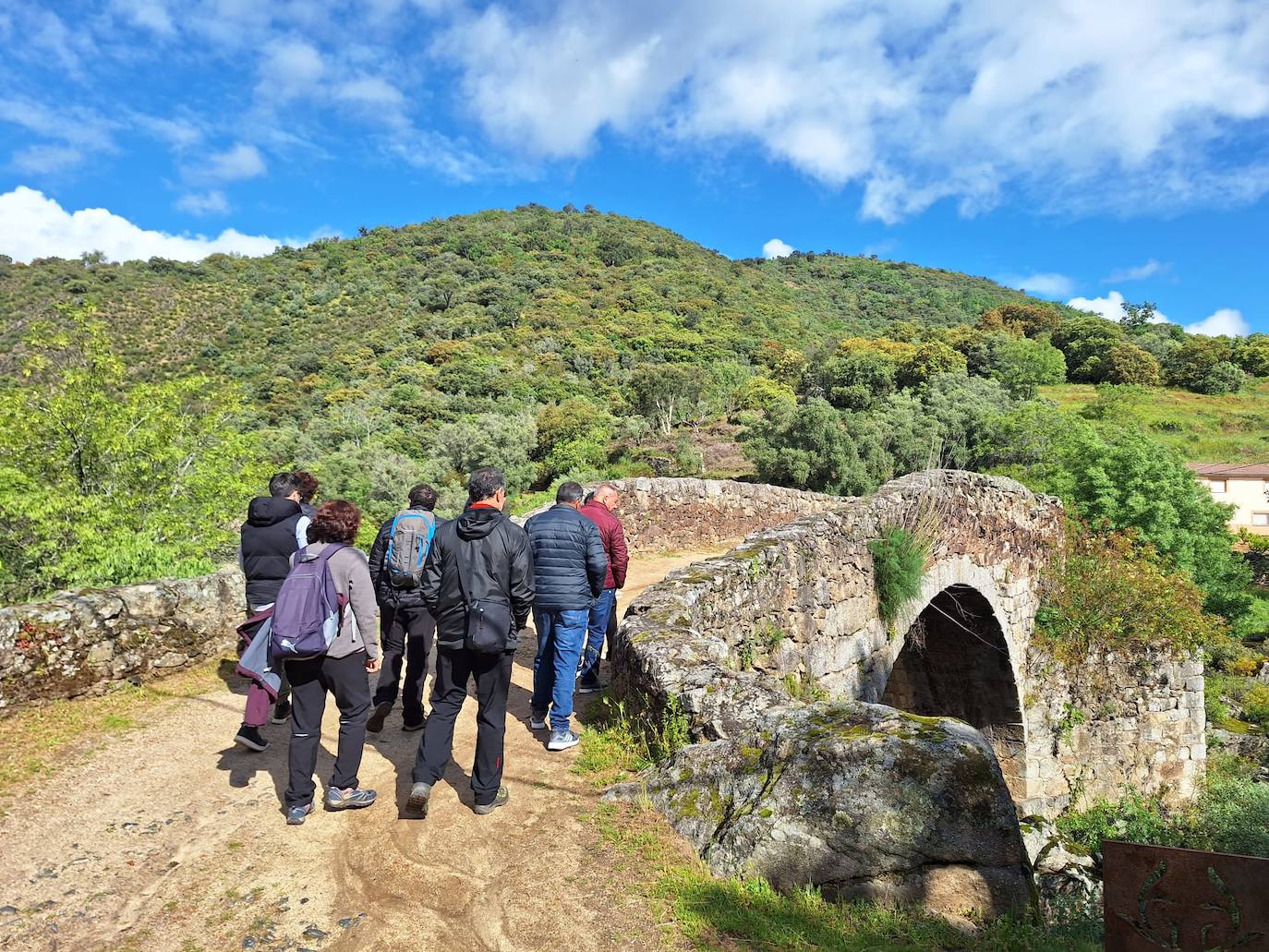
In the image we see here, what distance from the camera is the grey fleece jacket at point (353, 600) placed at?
3.75m

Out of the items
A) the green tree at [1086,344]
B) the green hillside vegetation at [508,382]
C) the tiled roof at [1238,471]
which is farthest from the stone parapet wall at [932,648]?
the green tree at [1086,344]

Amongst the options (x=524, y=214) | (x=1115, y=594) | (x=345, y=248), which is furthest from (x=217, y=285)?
(x=1115, y=594)

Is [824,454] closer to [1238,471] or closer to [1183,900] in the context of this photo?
[1238,471]

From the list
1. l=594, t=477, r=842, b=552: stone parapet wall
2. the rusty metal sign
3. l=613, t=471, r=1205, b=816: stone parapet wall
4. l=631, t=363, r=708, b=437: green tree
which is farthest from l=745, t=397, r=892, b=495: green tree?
the rusty metal sign

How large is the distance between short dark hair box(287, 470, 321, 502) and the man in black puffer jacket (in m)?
1.97

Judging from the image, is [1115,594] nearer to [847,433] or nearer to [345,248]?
[847,433]

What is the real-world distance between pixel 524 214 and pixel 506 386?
7255 cm

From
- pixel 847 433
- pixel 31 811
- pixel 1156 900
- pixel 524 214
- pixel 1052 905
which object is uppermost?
pixel 524 214

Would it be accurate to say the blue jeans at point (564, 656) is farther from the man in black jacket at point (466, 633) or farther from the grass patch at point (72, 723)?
the grass patch at point (72, 723)

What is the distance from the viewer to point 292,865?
3.33 metres

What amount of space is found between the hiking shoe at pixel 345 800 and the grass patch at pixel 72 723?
1.93m

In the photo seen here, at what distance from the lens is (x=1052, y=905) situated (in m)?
4.12

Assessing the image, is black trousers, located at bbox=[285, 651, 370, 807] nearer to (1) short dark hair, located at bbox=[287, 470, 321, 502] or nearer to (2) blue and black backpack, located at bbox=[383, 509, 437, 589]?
(2) blue and black backpack, located at bbox=[383, 509, 437, 589]

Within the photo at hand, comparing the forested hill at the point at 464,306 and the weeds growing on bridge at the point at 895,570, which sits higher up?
the forested hill at the point at 464,306
